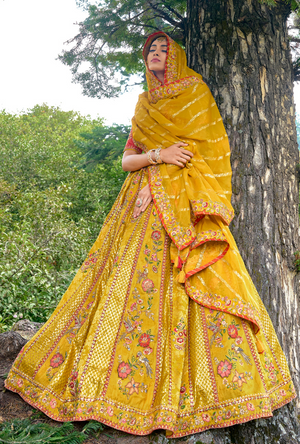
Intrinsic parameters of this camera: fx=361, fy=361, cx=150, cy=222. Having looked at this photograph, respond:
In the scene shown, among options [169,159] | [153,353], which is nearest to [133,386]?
[153,353]

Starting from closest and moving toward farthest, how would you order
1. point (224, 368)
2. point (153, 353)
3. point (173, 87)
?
point (224, 368) < point (153, 353) < point (173, 87)

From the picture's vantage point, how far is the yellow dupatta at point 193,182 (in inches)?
81.6

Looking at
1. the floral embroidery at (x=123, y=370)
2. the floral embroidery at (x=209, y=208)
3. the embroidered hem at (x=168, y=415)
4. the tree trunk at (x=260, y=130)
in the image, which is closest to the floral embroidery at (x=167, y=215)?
the floral embroidery at (x=209, y=208)

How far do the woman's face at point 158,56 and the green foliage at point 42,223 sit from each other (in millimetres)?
2951

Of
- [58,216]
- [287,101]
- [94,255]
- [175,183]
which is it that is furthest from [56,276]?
[287,101]

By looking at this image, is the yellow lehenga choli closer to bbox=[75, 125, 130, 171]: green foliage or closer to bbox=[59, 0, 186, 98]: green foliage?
bbox=[59, 0, 186, 98]: green foliage

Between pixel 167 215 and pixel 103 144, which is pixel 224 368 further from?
pixel 103 144

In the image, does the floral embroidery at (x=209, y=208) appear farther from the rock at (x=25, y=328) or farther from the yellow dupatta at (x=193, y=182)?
the rock at (x=25, y=328)

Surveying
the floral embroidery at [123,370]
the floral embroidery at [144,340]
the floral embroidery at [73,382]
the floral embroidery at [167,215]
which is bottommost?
the floral embroidery at [73,382]

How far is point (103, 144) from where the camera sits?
7.11m

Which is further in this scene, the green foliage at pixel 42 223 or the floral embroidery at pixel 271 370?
the green foliage at pixel 42 223

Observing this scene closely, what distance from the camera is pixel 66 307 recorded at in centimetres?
239

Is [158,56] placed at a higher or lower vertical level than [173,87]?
higher

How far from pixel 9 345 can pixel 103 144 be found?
4.98m
